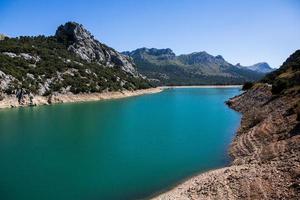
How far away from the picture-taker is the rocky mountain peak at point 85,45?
176000 millimetres

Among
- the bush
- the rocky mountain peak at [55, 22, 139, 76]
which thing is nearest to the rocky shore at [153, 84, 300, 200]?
the bush

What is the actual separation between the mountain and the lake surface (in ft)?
151

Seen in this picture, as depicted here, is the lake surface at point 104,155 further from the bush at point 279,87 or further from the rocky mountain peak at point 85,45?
the rocky mountain peak at point 85,45

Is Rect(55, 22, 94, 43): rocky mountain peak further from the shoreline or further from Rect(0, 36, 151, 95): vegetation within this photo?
the shoreline

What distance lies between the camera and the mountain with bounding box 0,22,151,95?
4296 inches

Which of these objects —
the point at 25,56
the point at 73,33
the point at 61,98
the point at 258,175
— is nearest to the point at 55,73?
the point at 25,56

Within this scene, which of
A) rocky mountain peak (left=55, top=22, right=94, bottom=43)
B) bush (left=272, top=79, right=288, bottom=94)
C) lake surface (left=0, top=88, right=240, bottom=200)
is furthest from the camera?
rocky mountain peak (left=55, top=22, right=94, bottom=43)

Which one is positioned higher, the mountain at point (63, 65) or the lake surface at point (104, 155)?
the mountain at point (63, 65)

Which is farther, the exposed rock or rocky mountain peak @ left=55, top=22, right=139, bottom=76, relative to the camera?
rocky mountain peak @ left=55, top=22, right=139, bottom=76

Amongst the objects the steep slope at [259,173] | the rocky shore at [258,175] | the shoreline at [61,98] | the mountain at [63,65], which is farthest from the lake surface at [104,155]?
the mountain at [63,65]

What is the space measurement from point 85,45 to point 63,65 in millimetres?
47102

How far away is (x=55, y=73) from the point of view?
4889 inches

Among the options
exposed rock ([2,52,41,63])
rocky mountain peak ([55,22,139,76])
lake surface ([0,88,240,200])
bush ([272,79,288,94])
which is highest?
rocky mountain peak ([55,22,139,76])

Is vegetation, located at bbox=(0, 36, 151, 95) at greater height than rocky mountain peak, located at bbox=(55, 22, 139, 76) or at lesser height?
lesser
